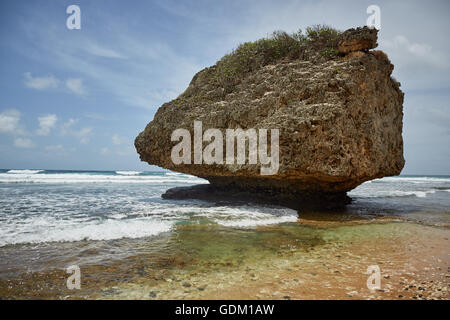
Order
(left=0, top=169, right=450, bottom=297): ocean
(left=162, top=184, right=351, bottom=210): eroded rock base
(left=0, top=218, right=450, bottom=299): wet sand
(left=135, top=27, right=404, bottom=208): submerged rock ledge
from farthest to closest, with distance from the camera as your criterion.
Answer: (left=162, top=184, right=351, bottom=210): eroded rock base → (left=135, top=27, right=404, bottom=208): submerged rock ledge → (left=0, top=169, right=450, bottom=297): ocean → (left=0, top=218, right=450, bottom=299): wet sand

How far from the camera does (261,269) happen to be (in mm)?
3686

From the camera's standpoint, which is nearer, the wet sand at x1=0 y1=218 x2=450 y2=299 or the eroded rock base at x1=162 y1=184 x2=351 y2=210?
the wet sand at x1=0 y1=218 x2=450 y2=299

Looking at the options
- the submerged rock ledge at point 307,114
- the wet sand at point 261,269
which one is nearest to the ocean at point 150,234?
the wet sand at point 261,269

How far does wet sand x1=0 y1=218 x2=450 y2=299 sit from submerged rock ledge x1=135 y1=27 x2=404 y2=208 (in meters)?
2.96

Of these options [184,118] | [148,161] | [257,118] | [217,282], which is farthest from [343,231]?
[148,161]

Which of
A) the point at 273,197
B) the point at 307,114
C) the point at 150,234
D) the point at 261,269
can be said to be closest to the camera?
the point at 261,269

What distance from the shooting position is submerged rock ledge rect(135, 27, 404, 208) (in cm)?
785

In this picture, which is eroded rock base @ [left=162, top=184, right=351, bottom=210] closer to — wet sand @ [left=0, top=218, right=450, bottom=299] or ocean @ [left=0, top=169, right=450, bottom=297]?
ocean @ [left=0, top=169, right=450, bottom=297]

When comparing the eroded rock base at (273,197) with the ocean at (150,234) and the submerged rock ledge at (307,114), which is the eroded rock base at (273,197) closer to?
the submerged rock ledge at (307,114)

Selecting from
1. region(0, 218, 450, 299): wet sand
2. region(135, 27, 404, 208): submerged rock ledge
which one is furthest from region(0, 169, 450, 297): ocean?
region(135, 27, 404, 208): submerged rock ledge

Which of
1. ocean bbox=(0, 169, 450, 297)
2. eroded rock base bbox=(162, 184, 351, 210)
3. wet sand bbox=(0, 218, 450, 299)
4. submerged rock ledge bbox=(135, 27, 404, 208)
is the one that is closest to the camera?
wet sand bbox=(0, 218, 450, 299)

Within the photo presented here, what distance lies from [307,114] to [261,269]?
5616 millimetres

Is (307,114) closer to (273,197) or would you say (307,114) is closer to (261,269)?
(273,197)

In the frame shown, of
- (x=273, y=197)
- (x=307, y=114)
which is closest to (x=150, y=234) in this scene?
(x=307, y=114)
